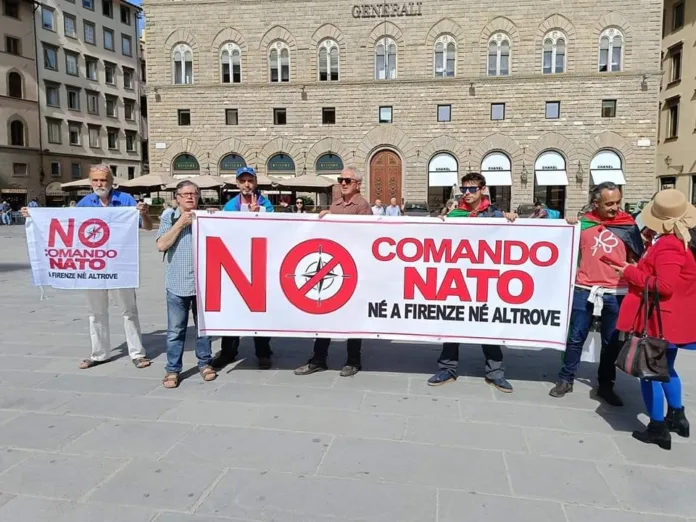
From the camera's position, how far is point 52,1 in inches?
1774

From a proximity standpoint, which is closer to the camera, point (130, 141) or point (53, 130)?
point (53, 130)

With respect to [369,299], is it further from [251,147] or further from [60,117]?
[60,117]

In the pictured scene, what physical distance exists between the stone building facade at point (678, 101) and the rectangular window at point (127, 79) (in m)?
46.2

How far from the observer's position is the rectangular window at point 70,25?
46.3 meters

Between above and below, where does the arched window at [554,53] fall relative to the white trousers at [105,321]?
above

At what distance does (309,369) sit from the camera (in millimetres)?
5152

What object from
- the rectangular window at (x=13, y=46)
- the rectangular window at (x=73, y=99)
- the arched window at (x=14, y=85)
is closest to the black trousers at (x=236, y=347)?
the arched window at (x=14, y=85)

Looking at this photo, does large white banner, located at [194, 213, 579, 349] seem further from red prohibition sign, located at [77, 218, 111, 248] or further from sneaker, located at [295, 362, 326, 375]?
red prohibition sign, located at [77, 218, 111, 248]

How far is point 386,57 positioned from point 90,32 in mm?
32723

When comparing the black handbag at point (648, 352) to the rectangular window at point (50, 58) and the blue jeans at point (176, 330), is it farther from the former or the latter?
the rectangular window at point (50, 58)

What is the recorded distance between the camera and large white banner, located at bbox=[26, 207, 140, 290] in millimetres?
5293

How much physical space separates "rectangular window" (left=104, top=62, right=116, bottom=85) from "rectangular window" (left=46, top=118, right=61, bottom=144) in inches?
284

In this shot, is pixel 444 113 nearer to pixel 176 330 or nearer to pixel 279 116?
pixel 279 116

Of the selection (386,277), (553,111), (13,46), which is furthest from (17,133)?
(386,277)
